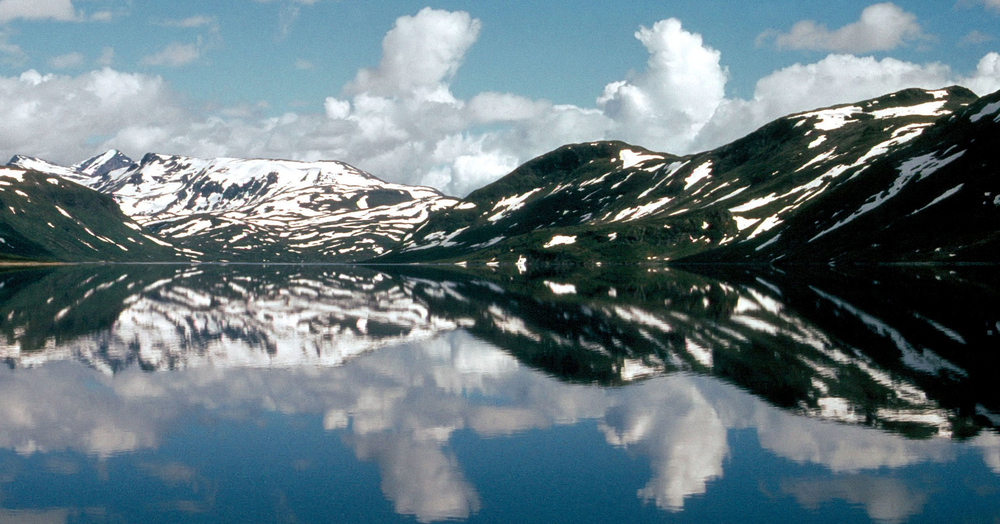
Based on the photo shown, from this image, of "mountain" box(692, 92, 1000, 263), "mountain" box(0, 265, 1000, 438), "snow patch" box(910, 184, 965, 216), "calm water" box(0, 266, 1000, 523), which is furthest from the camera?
"snow patch" box(910, 184, 965, 216)

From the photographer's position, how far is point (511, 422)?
97.7 ft

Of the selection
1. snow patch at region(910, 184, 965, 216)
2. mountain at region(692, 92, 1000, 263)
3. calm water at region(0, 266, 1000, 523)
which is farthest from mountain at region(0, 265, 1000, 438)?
snow patch at region(910, 184, 965, 216)

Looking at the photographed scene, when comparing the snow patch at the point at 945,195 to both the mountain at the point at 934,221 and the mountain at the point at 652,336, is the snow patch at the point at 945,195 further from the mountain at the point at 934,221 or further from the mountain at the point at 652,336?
the mountain at the point at 652,336

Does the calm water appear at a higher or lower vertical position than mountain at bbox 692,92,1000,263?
lower

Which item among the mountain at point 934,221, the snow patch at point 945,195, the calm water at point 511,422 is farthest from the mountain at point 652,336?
the snow patch at point 945,195

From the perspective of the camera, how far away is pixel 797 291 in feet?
306

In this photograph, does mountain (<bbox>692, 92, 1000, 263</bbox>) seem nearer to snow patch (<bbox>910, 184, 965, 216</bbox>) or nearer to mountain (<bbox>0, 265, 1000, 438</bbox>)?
snow patch (<bbox>910, 184, 965, 216</bbox>)

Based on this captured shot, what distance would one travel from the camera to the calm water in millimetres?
20656

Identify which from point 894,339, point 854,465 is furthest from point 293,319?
point 854,465

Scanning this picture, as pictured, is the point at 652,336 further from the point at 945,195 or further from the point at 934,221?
the point at 945,195

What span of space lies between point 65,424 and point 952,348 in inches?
1677

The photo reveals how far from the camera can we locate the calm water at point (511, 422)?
67.8ft

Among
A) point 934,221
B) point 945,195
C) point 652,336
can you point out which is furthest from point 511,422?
point 945,195

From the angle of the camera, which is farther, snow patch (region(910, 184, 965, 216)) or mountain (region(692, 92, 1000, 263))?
snow patch (region(910, 184, 965, 216))
